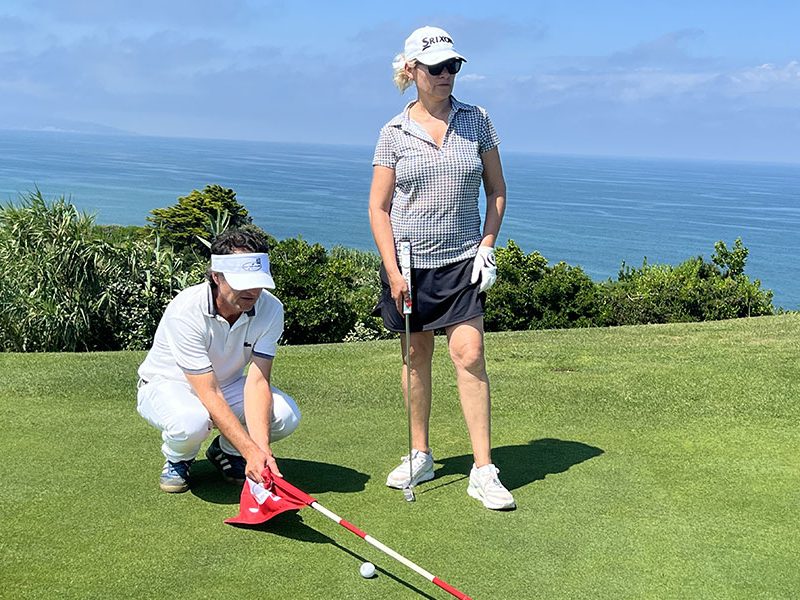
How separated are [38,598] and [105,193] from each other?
9265 centimetres

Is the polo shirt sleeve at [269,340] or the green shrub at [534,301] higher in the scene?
the polo shirt sleeve at [269,340]

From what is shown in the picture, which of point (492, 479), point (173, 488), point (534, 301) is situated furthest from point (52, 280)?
point (492, 479)

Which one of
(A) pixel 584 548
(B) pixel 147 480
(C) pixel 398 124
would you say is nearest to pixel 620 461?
(A) pixel 584 548

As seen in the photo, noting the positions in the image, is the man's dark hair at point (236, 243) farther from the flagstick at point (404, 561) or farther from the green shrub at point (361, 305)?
the green shrub at point (361, 305)

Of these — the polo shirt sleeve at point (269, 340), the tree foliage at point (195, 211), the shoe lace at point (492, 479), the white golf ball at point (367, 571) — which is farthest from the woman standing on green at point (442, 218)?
the tree foliage at point (195, 211)

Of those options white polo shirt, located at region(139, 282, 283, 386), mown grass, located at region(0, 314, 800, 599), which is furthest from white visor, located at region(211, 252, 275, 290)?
mown grass, located at region(0, 314, 800, 599)

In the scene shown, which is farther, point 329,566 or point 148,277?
point 148,277

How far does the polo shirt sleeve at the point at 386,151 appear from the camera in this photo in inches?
178

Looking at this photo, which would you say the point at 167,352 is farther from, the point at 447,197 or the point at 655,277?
the point at 655,277

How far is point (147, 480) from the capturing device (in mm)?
4699

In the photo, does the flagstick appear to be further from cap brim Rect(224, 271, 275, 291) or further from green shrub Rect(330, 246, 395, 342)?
green shrub Rect(330, 246, 395, 342)

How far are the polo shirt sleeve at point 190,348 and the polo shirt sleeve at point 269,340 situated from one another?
0.26 metres

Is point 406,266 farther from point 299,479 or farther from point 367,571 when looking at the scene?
point 367,571

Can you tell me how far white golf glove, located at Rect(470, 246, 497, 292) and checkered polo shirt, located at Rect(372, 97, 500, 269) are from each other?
98 millimetres
